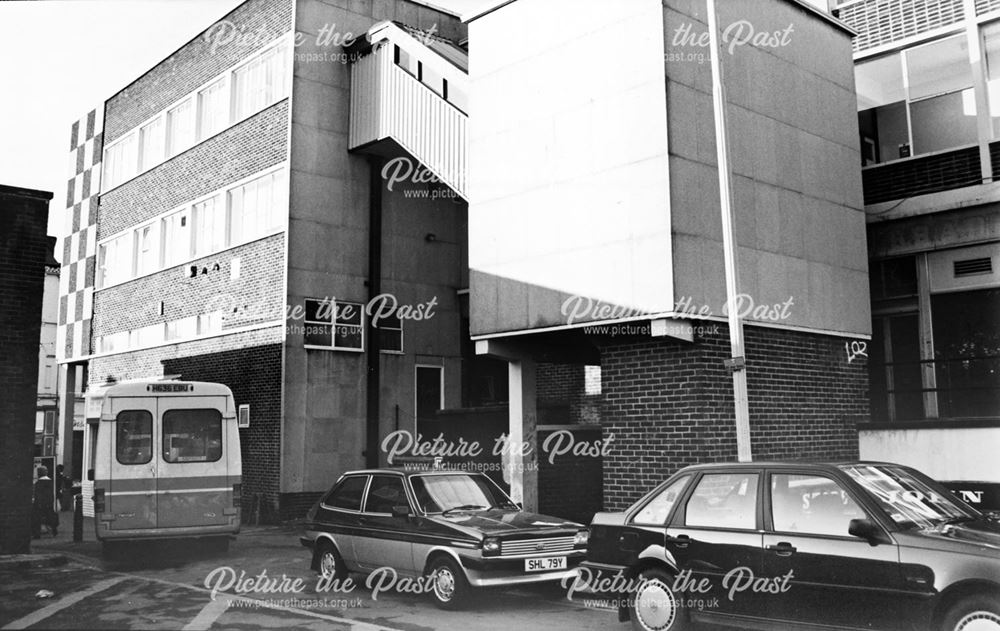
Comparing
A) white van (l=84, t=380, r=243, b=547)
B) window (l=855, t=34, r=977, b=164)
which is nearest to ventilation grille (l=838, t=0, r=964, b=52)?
window (l=855, t=34, r=977, b=164)

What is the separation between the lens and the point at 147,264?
26.4 metres

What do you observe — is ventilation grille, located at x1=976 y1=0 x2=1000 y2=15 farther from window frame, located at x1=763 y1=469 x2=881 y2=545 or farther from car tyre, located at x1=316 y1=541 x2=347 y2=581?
car tyre, located at x1=316 y1=541 x2=347 y2=581

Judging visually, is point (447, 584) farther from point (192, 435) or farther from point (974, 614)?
point (192, 435)

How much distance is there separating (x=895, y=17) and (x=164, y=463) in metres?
14.7

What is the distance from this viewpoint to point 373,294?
2172 centimetres

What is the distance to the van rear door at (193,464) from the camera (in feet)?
46.2

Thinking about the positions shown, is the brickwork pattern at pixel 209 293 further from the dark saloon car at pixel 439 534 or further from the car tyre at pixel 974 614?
the car tyre at pixel 974 614

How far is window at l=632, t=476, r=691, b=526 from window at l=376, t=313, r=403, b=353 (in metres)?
14.3

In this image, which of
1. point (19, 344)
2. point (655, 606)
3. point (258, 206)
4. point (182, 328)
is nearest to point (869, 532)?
point (655, 606)

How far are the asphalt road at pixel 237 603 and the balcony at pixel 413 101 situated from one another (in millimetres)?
7479

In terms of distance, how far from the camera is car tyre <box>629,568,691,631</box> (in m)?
7.68

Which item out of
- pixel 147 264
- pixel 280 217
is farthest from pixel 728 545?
pixel 147 264

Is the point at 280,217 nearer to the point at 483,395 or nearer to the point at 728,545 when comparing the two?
the point at 483,395

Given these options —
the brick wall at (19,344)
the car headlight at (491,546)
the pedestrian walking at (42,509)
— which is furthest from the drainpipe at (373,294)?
the car headlight at (491,546)
